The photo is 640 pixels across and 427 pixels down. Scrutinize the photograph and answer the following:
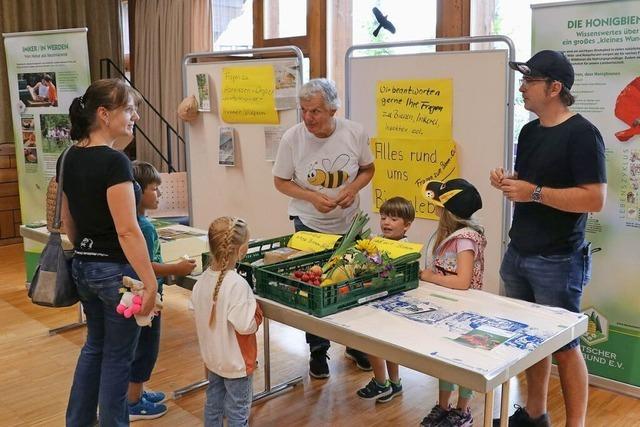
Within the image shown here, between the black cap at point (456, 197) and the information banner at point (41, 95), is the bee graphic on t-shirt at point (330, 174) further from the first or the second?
the information banner at point (41, 95)

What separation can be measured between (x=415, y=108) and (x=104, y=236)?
67.8 inches

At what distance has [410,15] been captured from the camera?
4.29 meters

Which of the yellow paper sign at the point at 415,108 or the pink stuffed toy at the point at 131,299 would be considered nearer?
the pink stuffed toy at the point at 131,299

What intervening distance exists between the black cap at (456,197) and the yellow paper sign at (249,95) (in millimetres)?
1666

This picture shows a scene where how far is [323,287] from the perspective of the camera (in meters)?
1.88

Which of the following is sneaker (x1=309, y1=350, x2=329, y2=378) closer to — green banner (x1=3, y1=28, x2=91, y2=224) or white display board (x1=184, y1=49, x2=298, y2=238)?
white display board (x1=184, y1=49, x2=298, y2=238)

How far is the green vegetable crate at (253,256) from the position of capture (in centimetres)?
218

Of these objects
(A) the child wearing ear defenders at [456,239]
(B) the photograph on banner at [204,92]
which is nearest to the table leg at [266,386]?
(A) the child wearing ear defenders at [456,239]

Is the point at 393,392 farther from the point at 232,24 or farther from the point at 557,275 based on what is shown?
the point at 232,24

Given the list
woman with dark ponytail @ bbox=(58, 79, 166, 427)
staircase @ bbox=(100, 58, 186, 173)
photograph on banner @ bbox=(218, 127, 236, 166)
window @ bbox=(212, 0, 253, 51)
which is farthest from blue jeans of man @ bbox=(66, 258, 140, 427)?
staircase @ bbox=(100, 58, 186, 173)

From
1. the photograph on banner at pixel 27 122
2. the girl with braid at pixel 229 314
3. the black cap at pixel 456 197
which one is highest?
the photograph on banner at pixel 27 122

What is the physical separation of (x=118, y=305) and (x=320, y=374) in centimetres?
130

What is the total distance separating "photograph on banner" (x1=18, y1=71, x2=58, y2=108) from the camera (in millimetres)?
4785

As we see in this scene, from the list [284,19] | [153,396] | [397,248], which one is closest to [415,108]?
[397,248]
